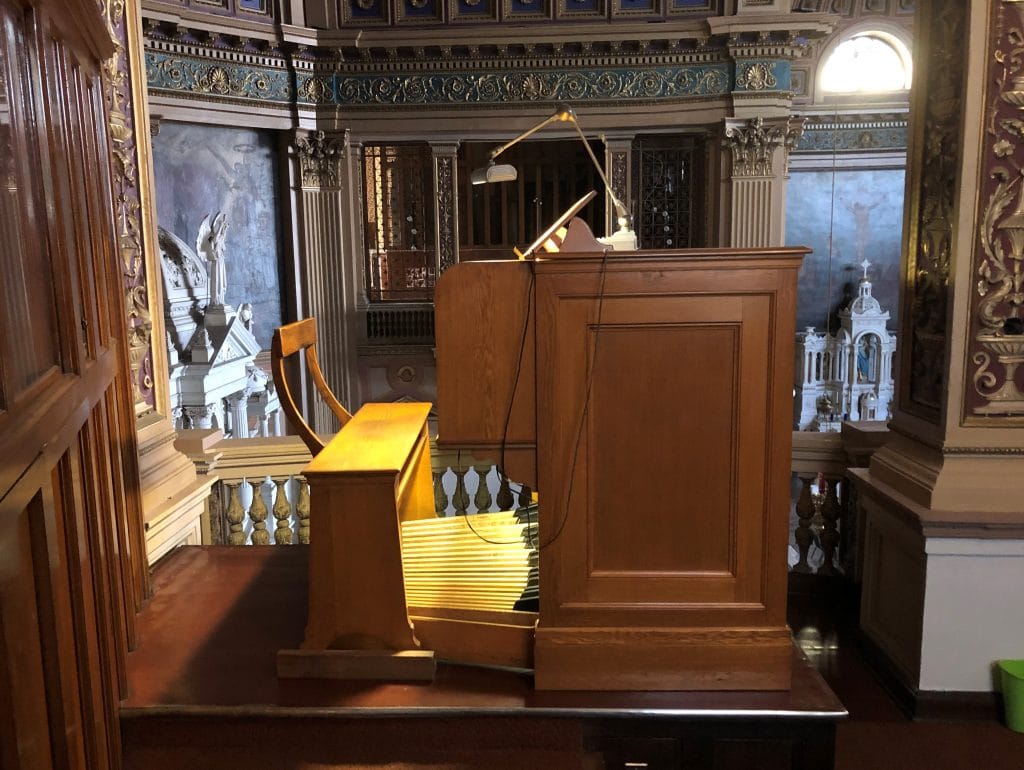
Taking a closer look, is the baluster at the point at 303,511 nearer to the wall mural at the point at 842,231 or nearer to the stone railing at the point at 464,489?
the stone railing at the point at 464,489

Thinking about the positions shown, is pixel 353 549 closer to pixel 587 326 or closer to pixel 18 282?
pixel 587 326

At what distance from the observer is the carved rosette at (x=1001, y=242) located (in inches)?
104

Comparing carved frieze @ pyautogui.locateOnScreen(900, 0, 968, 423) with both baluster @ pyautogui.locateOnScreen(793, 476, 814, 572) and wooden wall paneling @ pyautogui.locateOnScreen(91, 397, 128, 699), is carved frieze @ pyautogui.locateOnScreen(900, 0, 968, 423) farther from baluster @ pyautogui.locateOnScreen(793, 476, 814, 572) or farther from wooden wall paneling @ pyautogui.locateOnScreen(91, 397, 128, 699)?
wooden wall paneling @ pyautogui.locateOnScreen(91, 397, 128, 699)

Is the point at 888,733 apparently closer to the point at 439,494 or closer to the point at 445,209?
the point at 439,494

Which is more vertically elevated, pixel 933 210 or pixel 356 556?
pixel 933 210

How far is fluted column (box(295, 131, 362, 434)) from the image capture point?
31.8 ft

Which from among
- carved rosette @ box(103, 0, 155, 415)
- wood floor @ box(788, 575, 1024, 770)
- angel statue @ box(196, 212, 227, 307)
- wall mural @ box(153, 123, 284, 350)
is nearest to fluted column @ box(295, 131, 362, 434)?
wall mural @ box(153, 123, 284, 350)

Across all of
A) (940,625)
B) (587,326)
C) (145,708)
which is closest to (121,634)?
(145,708)

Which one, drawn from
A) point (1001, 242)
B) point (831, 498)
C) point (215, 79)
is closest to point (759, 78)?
point (215, 79)

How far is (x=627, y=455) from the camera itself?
6.70ft

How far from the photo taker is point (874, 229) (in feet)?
39.8

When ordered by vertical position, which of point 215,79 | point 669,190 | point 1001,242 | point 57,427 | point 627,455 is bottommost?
point 627,455

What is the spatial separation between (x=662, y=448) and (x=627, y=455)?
3.4 inches

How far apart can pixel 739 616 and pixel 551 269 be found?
3.21ft
